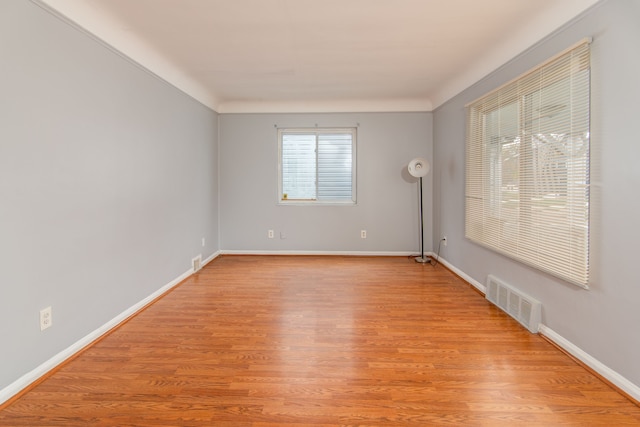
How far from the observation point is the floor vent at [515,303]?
2641 mm

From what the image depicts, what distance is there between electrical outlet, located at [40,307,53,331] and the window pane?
378 centimetres

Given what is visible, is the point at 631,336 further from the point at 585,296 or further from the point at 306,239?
the point at 306,239

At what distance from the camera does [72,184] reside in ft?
7.46

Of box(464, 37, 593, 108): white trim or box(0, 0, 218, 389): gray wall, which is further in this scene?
box(464, 37, 593, 108): white trim

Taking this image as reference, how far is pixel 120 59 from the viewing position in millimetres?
2807

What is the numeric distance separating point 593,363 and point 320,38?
319 cm

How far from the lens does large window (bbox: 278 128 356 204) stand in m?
5.50

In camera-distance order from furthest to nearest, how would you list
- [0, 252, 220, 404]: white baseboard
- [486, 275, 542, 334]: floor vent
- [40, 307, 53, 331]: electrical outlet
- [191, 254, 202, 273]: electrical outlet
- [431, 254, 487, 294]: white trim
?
[191, 254, 202, 273]: electrical outlet → [431, 254, 487, 294]: white trim → [486, 275, 542, 334]: floor vent → [40, 307, 53, 331]: electrical outlet → [0, 252, 220, 404]: white baseboard

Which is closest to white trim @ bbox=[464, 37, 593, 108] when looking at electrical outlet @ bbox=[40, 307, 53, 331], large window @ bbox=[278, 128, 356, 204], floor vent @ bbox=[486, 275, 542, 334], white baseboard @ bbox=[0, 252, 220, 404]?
floor vent @ bbox=[486, 275, 542, 334]

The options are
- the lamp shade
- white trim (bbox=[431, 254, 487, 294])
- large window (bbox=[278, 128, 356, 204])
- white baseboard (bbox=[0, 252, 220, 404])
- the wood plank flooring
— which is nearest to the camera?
the wood plank flooring

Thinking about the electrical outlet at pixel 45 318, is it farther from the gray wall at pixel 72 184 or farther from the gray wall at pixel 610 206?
the gray wall at pixel 610 206

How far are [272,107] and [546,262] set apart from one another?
4.29 metres

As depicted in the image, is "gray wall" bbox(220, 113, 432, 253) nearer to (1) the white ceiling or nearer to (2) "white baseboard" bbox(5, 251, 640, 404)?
(1) the white ceiling

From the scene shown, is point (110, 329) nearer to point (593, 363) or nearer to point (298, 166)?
point (593, 363)
